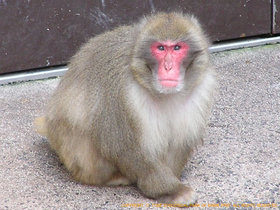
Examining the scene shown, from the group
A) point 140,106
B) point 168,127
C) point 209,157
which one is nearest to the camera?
point 140,106

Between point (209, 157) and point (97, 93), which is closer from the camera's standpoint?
point (97, 93)

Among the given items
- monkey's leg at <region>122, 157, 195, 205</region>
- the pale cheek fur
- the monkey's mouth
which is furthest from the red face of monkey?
monkey's leg at <region>122, 157, 195, 205</region>

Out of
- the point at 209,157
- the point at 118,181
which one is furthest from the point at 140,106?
the point at 209,157

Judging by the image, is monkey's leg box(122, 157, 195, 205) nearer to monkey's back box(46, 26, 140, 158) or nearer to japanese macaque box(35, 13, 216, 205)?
japanese macaque box(35, 13, 216, 205)

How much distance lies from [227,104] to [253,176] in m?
1.38

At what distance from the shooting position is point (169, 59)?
3121 mm

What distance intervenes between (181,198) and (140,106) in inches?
26.1

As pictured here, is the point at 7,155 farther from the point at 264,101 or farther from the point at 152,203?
the point at 264,101

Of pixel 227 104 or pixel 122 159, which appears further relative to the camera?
pixel 227 104

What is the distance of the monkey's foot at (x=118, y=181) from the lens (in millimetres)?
3705

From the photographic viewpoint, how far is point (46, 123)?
3.99m

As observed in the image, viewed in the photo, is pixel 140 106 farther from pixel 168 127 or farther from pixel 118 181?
pixel 118 181

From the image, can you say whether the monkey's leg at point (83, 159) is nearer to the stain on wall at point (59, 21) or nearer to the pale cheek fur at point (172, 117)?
the pale cheek fur at point (172, 117)

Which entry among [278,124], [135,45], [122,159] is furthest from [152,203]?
[278,124]
